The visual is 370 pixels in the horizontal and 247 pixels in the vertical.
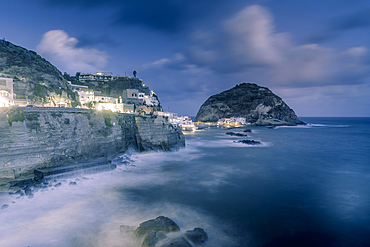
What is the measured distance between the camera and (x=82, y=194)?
1656 cm

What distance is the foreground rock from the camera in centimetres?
983

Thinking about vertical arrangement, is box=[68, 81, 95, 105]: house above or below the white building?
above

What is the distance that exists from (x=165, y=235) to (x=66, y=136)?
1927cm

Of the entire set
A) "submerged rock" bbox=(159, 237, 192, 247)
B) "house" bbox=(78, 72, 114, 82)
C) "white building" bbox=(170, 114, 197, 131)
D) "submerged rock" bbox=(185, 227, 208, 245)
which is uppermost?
"house" bbox=(78, 72, 114, 82)

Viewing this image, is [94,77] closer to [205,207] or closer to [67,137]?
[67,137]

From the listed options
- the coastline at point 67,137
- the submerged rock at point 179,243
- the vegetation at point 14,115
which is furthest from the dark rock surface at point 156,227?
the vegetation at point 14,115

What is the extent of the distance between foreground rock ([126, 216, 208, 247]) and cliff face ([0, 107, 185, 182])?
1465 cm

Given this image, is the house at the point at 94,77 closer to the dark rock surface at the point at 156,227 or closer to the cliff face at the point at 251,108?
the dark rock surface at the point at 156,227

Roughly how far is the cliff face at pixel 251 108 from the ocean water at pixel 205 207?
12580 centimetres

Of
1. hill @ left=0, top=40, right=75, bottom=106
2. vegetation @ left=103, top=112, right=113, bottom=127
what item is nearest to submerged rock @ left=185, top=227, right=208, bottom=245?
vegetation @ left=103, top=112, right=113, bottom=127

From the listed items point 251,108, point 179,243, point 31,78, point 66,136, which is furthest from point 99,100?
point 251,108

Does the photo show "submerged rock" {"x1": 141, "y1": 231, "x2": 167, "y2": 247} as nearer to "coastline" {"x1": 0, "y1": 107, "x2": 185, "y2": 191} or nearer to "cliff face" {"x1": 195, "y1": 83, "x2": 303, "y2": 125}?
"coastline" {"x1": 0, "y1": 107, "x2": 185, "y2": 191}

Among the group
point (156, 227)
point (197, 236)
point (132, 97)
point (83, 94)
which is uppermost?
point (83, 94)

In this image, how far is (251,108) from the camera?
516 feet
